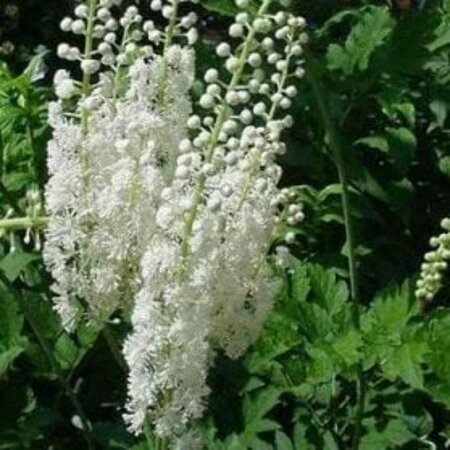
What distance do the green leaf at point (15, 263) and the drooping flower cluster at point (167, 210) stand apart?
38 centimetres

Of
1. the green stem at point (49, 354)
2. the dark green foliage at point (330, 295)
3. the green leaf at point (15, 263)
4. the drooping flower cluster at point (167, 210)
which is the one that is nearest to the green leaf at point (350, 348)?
the dark green foliage at point (330, 295)

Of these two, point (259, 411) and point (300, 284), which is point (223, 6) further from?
point (259, 411)

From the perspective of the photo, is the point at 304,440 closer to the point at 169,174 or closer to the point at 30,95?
the point at 169,174

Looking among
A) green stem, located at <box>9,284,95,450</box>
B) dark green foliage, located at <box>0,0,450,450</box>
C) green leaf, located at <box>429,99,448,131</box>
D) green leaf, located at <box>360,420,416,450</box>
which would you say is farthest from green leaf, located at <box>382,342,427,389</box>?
green leaf, located at <box>429,99,448,131</box>

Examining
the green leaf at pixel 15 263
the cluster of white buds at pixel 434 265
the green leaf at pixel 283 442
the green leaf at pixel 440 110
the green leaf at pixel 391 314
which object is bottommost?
the green leaf at pixel 283 442

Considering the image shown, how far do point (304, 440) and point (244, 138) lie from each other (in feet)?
1.99

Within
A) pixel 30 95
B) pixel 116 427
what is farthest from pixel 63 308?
pixel 30 95

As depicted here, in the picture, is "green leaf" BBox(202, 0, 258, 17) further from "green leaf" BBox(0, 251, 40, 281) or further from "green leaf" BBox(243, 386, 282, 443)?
"green leaf" BBox(243, 386, 282, 443)

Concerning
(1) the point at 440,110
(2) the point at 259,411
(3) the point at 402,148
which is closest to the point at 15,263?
(2) the point at 259,411

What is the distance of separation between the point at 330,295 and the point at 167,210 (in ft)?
2.27

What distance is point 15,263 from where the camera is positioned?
2.20 meters

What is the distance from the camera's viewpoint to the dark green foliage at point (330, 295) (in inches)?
82.5

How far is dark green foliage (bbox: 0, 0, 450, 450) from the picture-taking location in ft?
6.88

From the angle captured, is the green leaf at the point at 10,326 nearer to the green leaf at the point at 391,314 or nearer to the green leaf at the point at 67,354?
the green leaf at the point at 67,354
